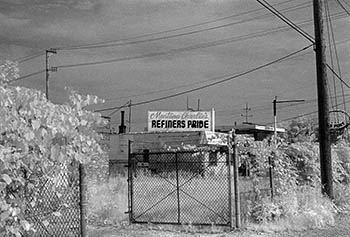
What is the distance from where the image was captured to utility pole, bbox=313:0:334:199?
15188 mm

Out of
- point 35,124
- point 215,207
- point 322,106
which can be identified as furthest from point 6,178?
point 322,106

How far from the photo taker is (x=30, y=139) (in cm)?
455

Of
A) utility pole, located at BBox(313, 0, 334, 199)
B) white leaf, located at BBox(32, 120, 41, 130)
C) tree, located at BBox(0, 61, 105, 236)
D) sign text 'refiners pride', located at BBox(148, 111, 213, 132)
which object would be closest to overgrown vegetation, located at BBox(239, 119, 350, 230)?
utility pole, located at BBox(313, 0, 334, 199)

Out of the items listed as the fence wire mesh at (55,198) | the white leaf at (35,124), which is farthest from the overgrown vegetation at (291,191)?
the white leaf at (35,124)

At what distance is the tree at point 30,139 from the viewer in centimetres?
455

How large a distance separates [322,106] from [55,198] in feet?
35.7

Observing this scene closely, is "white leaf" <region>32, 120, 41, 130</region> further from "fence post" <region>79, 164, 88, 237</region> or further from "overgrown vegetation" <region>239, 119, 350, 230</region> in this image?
"overgrown vegetation" <region>239, 119, 350, 230</region>

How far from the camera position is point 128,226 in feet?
41.5

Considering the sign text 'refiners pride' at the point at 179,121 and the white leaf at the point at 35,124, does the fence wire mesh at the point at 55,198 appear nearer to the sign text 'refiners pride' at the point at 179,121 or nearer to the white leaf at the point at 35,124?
the white leaf at the point at 35,124

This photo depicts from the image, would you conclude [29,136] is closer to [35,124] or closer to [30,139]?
[30,139]

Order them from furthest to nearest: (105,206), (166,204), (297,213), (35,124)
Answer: (166,204), (105,206), (297,213), (35,124)

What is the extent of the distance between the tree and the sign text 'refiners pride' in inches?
1607

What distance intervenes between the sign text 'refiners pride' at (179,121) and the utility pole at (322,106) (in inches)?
1181

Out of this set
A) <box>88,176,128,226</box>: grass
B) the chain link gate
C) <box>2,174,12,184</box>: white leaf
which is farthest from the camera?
<box>88,176,128,226</box>: grass
